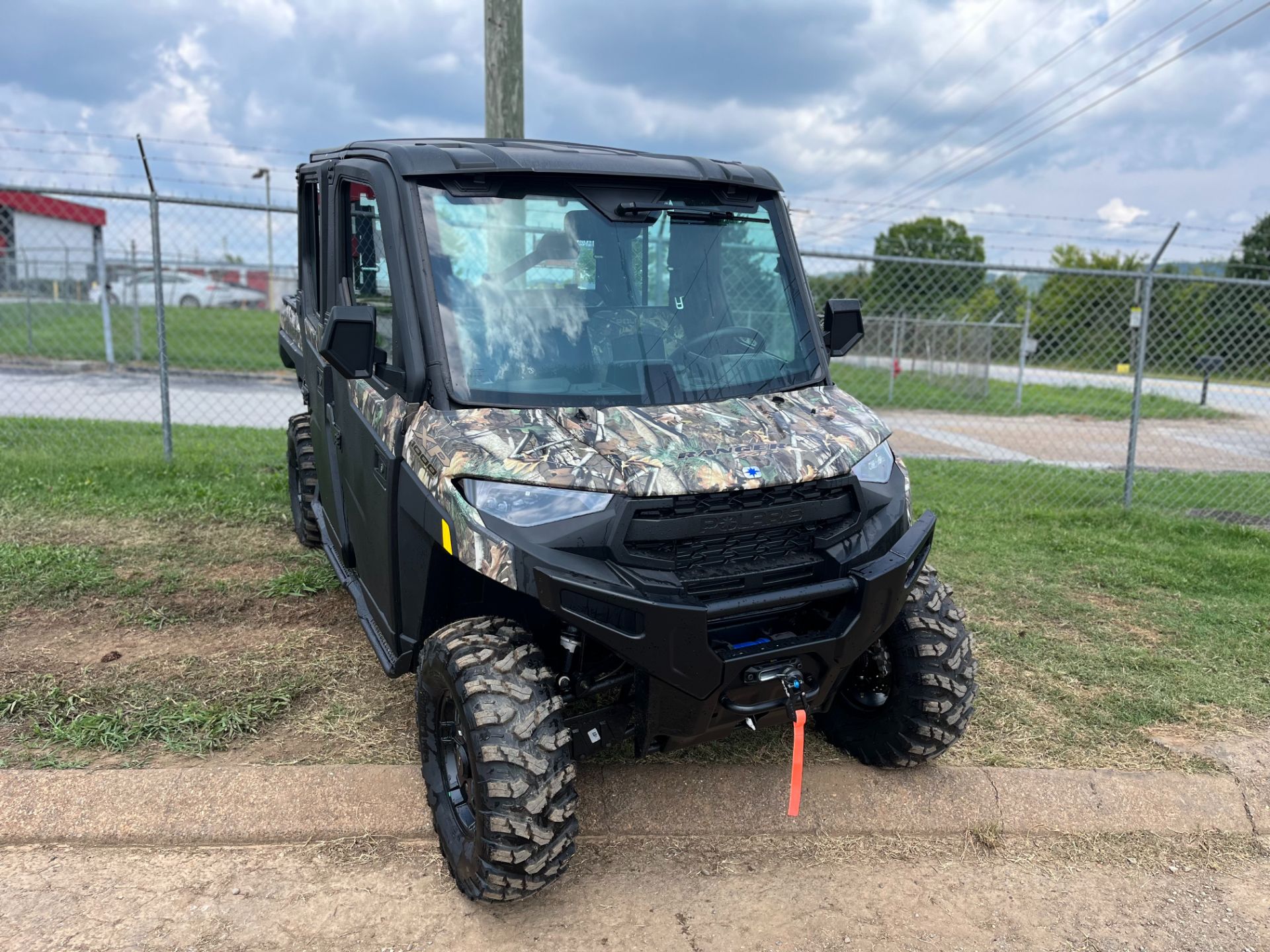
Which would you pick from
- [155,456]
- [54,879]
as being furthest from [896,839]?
[155,456]

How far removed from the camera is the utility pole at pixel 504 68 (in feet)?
21.6

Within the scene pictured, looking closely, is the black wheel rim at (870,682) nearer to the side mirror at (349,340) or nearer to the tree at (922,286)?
the side mirror at (349,340)

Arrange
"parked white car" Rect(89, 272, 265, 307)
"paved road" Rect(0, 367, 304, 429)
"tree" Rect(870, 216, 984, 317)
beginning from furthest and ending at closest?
"parked white car" Rect(89, 272, 265, 307)
"tree" Rect(870, 216, 984, 317)
"paved road" Rect(0, 367, 304, 429)

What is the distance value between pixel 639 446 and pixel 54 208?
2858cm

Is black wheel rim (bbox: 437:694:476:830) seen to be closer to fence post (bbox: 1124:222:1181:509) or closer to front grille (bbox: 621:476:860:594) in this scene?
front grille (bbox: 621:476:860:594)

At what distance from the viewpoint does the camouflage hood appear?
9.17 feet

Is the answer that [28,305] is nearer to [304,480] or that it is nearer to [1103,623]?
[304,480]

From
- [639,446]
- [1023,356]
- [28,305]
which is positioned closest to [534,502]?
[639,446]

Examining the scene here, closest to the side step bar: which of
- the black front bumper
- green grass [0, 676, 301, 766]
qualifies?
green grass [0, 676, 301, 766]

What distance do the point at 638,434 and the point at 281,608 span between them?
3020mm

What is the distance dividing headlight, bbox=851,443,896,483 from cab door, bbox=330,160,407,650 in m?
1.53

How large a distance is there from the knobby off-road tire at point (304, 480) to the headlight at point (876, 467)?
11.2ft

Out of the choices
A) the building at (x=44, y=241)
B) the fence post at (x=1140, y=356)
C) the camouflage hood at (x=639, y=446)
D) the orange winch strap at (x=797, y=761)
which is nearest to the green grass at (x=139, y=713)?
the camouflage hood at (x=639, y=446)

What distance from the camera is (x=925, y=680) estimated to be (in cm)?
348
